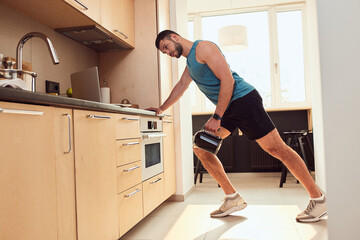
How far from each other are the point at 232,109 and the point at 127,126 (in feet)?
2.44

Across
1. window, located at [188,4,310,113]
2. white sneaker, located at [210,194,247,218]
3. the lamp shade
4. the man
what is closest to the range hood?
the man

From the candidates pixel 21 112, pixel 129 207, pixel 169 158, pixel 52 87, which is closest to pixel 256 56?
pixel 169 158

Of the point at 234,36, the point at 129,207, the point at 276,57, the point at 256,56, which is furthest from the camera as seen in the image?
the point at 256,56

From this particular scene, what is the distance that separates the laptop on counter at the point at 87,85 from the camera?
2.36 metres

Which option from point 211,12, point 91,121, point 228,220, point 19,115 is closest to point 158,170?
point 228,220

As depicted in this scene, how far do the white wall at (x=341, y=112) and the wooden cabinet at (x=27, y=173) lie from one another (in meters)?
0.93

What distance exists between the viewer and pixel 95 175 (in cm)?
169

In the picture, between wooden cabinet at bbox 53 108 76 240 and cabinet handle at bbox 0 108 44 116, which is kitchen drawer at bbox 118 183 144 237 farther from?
cabinet handle at bbox 0 108 44 116

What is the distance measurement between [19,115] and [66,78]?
168 cm

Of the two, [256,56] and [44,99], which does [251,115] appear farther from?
[256,56]

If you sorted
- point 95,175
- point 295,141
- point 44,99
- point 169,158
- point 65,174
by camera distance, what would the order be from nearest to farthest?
1. point 44,99
2. point 65,174
3. point 95,175
4. point 169,158
5. point 295,141

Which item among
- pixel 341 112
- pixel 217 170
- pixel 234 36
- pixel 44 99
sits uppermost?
pixel 234 36

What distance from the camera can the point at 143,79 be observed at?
10.3 ft

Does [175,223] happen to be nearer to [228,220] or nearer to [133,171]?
[228,220]
